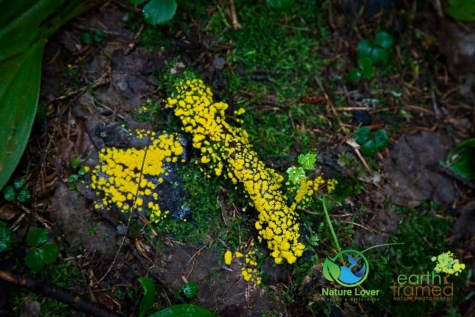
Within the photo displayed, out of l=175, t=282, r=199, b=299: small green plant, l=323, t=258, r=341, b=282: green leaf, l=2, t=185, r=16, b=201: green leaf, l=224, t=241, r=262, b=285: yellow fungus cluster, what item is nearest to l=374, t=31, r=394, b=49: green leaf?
l=323, t=258, r=341, b=282: green leaf

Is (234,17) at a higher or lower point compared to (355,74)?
higher

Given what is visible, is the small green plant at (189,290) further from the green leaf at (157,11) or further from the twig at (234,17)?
the twig at (234,17)

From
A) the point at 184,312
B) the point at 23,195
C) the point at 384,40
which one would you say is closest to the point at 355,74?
the point at 384,40

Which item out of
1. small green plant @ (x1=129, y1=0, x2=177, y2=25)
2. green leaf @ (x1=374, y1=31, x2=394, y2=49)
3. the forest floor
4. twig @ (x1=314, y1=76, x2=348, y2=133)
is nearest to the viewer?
the forest floor

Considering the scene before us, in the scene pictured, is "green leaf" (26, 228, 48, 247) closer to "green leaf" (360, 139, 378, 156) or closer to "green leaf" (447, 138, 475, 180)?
"green leaf" (360, 139, 378, 156)

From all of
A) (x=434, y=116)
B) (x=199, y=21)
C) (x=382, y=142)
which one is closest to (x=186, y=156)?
(x=199, y=21)

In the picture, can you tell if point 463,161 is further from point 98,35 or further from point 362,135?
point 98,35

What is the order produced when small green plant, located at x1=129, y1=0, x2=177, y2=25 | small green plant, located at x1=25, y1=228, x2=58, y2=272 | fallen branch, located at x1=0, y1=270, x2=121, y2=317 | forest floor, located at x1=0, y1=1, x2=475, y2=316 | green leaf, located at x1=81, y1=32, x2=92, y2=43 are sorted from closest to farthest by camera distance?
fallen branch, located at x1=0, y1=270, x2=121, y2=317
small green plant, located at x1=25, y1=228, x2=58, y2=272
forest floor, located at x1=0, y1=1, x2=475, y2=316
small green plant, located at x1=129, y1=0, x2=177, y2=25
green leaf, located at x1=81, y1=32, x2=92, y2=43
